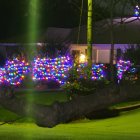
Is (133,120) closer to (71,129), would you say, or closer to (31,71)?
(71,129)

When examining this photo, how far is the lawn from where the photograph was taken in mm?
11672

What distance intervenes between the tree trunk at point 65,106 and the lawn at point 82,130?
25.3ft

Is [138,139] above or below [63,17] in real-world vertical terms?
below

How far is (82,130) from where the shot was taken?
13062 millimetres

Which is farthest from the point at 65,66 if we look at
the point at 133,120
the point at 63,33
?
the point at 63,33

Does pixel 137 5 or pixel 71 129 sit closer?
pixel 71 129

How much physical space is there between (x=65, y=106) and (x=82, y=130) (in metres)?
9.73

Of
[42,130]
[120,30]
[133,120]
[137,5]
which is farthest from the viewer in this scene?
[120,30]

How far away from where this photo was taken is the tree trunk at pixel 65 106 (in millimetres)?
3359

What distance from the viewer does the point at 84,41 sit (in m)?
40.3

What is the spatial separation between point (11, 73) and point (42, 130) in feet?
40.6

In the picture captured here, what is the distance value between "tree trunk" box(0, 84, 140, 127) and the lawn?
7698mm

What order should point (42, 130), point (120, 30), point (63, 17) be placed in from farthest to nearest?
point (63, 17), point (120, 30), point (42, 130)

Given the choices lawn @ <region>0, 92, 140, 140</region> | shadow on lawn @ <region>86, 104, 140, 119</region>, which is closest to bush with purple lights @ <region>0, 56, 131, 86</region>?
shadow on lawn @ <region>86, 104, 140, 119</region>
